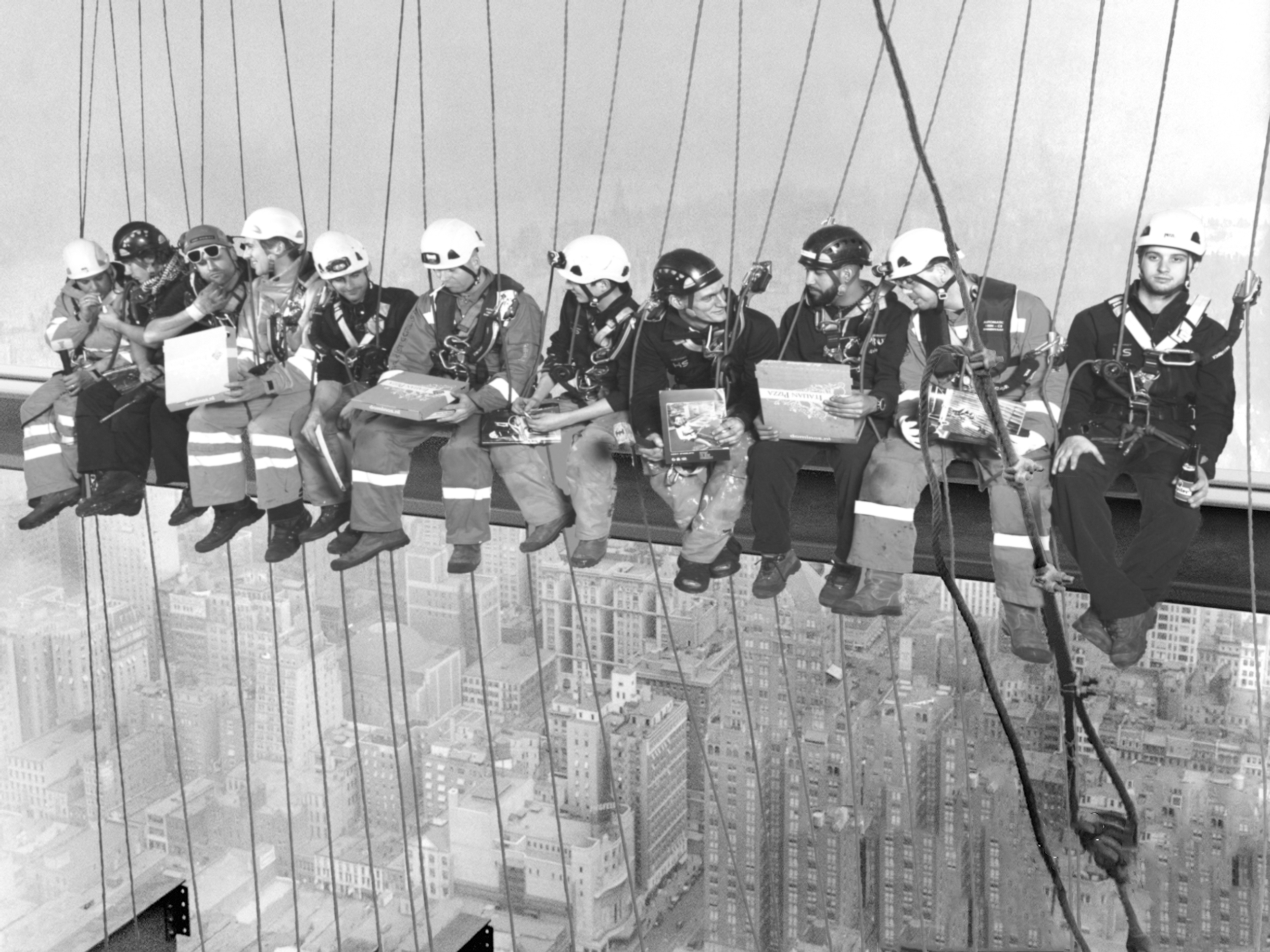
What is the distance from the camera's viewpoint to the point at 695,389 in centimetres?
543

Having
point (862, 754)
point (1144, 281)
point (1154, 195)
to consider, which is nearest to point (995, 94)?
point (1154, 195)

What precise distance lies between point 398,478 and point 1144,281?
3355 millimetres

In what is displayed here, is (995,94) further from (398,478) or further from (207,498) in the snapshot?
(207,498)

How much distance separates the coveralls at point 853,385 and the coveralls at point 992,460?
0.06 m

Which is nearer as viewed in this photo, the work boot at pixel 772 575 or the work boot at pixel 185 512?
the work boot at pixel 772 575

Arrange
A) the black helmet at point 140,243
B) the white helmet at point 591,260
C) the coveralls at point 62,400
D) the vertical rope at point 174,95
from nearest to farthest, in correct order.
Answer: the white helmet at point 591,260 → the black helmet at point 140,243 → the coveralls at point 62,400 → the vertical rope at point 174,95

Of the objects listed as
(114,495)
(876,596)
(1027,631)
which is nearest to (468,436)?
(876,596)

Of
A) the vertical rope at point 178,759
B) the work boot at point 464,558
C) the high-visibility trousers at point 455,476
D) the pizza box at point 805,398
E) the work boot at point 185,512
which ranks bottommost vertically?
the vertical rope at point 178,759

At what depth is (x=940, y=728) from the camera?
31.7 feet

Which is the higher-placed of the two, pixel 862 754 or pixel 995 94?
pixel 995 94

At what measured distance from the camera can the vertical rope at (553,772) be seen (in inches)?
344

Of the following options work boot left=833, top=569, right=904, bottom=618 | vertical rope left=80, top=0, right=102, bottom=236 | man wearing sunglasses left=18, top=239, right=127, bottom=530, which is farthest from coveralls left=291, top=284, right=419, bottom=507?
vertical rope left=80, top=0, right=102, bottom=236

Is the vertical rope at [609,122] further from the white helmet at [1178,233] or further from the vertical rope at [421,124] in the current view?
the white helmet at [1178,233]

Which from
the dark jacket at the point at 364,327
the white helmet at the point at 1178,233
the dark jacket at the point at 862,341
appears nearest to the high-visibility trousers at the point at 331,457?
the dark jacket at the point at 364,327
